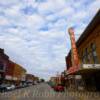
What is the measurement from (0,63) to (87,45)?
156 ft

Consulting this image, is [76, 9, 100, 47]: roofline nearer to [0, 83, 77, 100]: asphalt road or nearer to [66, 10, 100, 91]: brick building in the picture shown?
[66, 10, 100, 91]: brick building

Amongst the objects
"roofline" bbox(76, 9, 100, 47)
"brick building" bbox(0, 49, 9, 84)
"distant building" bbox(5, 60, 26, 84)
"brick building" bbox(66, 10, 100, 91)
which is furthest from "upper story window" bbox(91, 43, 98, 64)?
"distant building" bbox(5, 60, 26, 84)

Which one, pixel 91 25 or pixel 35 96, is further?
pixel 91 25

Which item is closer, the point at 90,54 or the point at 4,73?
the point at 90,54

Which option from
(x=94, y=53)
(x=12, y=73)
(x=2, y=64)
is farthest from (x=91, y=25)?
(x=12, y=73)

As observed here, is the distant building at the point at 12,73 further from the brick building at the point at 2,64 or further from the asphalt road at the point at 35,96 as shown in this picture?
the asphalt road at the point at 35,96

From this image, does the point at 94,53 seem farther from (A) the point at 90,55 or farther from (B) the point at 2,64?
(B) the point at 2,64

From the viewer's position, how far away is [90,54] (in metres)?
42.4

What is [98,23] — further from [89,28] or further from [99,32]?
[89,28]

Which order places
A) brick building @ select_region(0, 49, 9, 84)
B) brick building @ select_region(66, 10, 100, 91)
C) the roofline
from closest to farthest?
the roofline, brick building @ select_region(66, 10, 100, 91), brick building @ select_region(0, 49, 9, 84)

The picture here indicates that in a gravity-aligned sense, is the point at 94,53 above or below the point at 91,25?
below

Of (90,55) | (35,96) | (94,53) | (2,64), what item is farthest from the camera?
(2,64)

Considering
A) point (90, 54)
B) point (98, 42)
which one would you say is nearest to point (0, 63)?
point (90, 54)

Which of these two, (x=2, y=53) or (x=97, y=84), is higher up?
(x=2, y=53)
